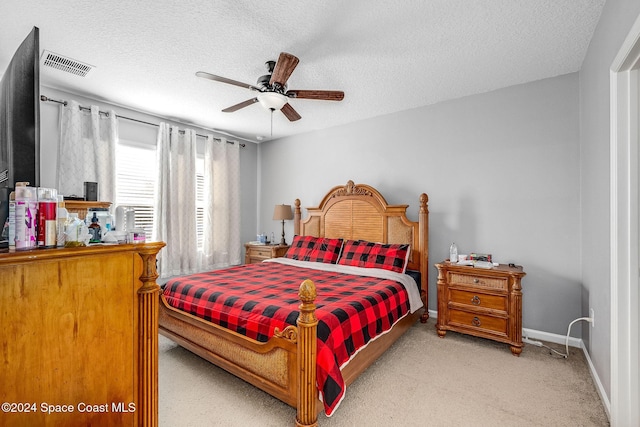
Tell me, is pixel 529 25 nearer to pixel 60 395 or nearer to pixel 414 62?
pixel 414 62

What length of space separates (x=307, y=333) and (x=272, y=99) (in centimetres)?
188

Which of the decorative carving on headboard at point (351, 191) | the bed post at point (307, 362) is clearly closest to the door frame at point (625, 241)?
the bed post at point (307, 362)

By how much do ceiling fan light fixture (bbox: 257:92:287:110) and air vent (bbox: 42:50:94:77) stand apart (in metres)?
1.69

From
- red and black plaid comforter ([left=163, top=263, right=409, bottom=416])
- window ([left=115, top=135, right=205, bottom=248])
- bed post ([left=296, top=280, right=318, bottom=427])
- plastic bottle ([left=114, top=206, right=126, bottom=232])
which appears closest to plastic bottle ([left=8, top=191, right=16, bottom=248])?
plastic bottle ([left=114, top=206, right=126, bottom=232])

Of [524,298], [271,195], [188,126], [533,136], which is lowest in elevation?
[524,298]

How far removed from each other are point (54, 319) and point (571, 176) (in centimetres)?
387

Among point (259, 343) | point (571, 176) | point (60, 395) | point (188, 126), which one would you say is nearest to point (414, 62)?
point (571, 176)

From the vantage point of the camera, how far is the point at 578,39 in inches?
92.5

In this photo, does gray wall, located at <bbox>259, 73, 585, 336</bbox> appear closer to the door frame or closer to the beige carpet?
the beige carpet

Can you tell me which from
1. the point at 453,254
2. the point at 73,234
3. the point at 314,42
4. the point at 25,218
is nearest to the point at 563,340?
the point at 453,254

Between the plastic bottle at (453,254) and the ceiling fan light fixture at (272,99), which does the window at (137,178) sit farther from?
the plastic bottle at (453,254)

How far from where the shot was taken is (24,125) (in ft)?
3.98

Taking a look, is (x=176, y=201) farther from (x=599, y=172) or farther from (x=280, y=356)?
(x=599, y=172)

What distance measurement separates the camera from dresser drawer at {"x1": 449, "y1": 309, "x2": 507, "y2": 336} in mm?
2773
